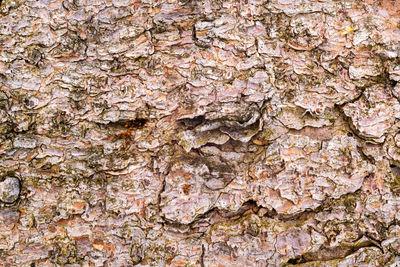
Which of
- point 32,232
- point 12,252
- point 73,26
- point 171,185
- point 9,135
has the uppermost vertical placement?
point 73,26

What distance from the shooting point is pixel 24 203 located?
211cm

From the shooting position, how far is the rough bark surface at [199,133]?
2.02 m

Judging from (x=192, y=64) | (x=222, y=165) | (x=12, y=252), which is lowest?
(x=12, y=252)

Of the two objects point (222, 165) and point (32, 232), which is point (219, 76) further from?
point (32, 232)

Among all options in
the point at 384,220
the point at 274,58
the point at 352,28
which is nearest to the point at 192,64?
the point at 274,58

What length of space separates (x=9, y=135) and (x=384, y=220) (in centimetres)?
241

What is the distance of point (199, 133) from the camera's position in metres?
2.12

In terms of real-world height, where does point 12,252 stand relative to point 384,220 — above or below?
below

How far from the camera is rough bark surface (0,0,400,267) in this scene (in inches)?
79.5

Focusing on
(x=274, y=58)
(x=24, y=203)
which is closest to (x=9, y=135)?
(x=24, y=203)

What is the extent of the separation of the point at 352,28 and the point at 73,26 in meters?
1.68

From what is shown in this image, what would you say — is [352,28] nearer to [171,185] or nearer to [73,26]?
[171,185]

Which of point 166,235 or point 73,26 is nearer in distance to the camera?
point 73,26

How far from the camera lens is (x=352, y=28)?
2.04 meters
